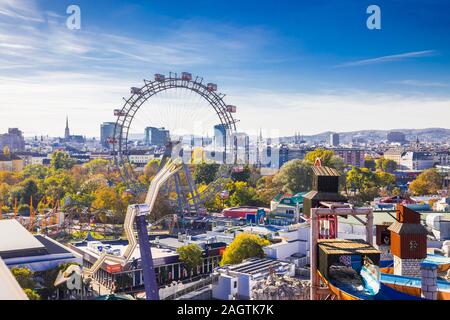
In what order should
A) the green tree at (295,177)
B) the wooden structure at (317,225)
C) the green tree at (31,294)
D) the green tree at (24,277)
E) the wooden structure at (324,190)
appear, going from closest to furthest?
the wooden structure at (317,225), the wooden structure at (324,190), the green tree at (31,294), the green tree at (24,277), the green tree at (295,177)

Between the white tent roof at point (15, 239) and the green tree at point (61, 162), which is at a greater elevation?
the green tree at point (61, 162)

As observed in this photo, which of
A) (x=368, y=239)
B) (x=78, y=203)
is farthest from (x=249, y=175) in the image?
(x=368, y=239)

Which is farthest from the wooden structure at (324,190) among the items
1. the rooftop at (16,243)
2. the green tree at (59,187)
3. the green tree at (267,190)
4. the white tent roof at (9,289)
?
the green tree at (59,187)

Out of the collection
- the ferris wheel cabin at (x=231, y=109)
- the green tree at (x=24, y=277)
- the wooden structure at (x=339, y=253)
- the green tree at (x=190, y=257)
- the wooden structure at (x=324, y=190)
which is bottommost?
the green tree at (x=190, y=257)

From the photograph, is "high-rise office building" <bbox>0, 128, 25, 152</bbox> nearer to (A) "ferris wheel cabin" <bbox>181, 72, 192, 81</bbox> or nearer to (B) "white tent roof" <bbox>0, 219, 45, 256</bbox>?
(A) "ferris wheel cabin" <bbox>181, 72, 192, 81</bbox>

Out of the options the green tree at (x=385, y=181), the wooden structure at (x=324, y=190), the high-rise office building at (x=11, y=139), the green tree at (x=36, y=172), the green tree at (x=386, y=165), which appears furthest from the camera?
the green tree at (x=386, y=165)

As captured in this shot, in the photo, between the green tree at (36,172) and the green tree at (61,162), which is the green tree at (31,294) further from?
the green tree at (61,162)

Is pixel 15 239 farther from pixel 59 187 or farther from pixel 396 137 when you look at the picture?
pixel 396 137
